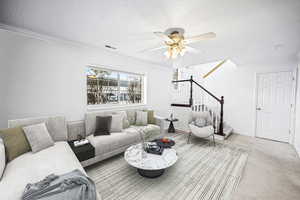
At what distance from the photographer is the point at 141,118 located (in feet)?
10.9

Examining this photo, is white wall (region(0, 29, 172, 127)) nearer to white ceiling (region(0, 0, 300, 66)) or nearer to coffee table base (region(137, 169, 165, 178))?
white ceiling (region(0, 0, 300, 66))

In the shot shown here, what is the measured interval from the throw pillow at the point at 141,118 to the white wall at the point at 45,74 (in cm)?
136

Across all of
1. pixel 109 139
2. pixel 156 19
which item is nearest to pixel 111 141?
pixel 109 139

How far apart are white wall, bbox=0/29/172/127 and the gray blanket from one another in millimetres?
1673

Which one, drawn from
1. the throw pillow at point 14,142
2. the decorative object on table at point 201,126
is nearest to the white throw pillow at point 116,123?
the throw pillow at point 14,142

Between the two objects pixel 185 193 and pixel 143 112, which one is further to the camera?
pixel 143 112

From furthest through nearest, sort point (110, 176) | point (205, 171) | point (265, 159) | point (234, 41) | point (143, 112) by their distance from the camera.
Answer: point (143, 112)
point (265, 159)
point (234, 41)
point (205, 171)
point (110, 176)

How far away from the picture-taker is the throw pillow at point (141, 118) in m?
3.31

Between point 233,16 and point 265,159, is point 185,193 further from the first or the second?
point 233,16

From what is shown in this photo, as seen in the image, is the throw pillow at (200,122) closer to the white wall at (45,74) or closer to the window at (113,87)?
the window at (113,87)

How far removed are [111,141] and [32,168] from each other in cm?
113

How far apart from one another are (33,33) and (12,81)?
920 mm

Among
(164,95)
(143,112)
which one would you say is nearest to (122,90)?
(143,112)

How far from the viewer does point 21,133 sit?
1726 millimetres
